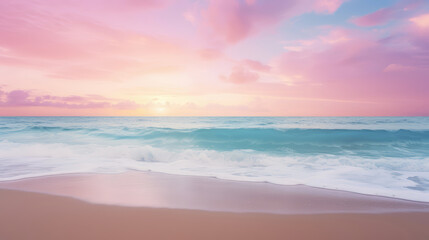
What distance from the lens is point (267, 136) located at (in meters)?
16.8

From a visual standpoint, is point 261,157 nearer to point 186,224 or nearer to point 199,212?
point 199,212

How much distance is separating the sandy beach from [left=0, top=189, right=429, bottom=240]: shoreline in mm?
12

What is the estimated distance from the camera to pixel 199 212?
3.56 m

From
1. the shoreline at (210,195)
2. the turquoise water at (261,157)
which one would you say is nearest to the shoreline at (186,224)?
the shoreline at (210,195)

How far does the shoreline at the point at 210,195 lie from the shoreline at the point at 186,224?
0.71 feet

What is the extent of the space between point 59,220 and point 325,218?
371 cm

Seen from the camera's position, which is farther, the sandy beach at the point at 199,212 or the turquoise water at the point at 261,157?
the turquoise water at the point at 261,157

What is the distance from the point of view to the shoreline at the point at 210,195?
3.79 meters

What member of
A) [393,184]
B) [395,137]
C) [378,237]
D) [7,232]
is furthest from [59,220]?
[395,137]

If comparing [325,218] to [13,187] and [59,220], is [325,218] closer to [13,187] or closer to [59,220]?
[59,220]

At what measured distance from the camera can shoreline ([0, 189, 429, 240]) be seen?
2.87 meters

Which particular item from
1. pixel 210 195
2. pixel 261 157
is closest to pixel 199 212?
pixel 210 195

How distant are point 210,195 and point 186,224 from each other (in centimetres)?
128

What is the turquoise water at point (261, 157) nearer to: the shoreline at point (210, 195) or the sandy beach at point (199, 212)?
the shoreline at point (210, 195)
